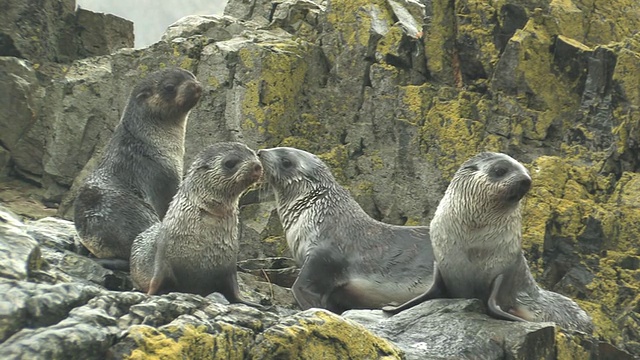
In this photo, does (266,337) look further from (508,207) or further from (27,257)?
(508,207)

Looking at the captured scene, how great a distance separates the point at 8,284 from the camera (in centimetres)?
580

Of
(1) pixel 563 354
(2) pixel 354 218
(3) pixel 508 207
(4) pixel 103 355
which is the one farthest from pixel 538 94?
(4) pixel 103 355

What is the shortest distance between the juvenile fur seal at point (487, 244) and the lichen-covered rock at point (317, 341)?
2083mm

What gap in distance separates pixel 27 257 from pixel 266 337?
1.42 meters

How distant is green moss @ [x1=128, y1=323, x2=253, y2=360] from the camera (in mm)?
5789

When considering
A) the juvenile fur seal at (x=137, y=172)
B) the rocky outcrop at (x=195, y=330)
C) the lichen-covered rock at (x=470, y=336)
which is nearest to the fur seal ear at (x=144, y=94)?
the juvenile fur seal at (x=137, y=172)

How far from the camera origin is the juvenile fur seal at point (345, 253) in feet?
34.1

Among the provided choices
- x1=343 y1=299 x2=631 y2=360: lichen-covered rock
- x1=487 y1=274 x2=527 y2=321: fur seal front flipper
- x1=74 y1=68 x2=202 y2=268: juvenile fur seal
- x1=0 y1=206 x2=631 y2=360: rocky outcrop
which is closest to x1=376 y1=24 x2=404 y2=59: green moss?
x1=74 y1=68 x2=202 y2=268: juvenile fur seal

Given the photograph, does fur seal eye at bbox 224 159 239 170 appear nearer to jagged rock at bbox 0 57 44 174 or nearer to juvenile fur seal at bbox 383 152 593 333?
juvenile fur seal at bbox 383 152 593 333

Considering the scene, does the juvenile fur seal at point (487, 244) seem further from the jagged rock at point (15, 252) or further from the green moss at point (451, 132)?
the green moss at point (451, 132)

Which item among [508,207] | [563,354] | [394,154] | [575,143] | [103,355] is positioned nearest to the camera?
[103,355]

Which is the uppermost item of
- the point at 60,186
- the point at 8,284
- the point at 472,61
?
the point at 472,61

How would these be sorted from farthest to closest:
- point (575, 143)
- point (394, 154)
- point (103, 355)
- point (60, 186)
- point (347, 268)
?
point (60, 186) → point (394, 154) → point (575, 143) → point (347, 268) → point (103, 355)

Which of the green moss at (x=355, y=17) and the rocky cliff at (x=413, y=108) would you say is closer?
the rocky cliff at (x=413, y=108)
